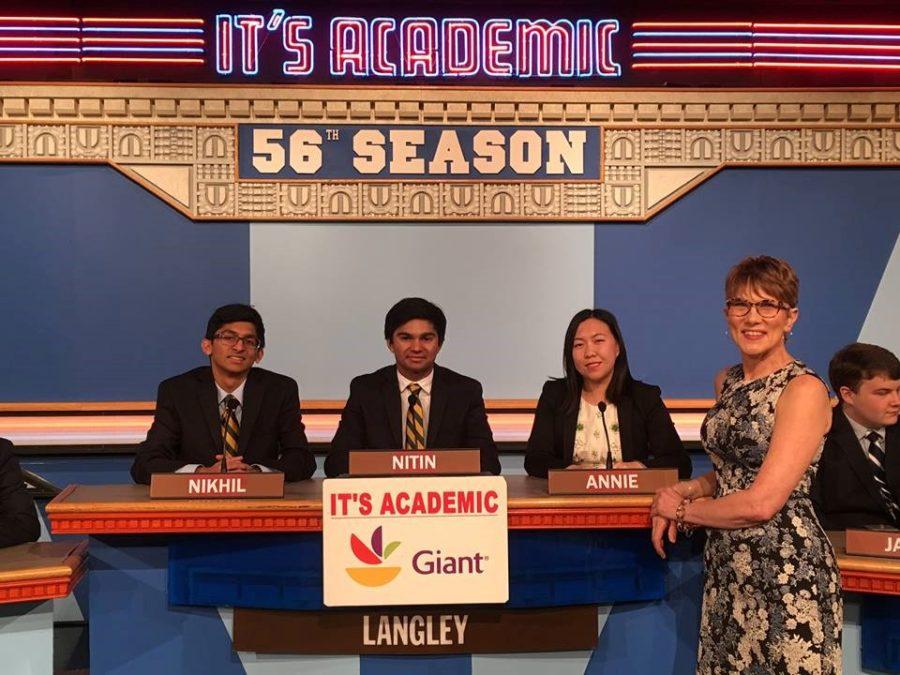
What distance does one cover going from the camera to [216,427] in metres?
2.95

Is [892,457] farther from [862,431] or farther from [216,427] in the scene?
[216,427]

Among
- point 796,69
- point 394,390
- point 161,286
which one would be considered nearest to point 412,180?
point 161,286

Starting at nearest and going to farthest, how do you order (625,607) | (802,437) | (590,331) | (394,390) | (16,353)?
1. (802,437)
2. (625,607)
3. (590,331)
4. (394,390)
5. (16,353)

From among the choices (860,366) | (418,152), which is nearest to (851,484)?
(860,366)

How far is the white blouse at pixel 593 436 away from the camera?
2.77m

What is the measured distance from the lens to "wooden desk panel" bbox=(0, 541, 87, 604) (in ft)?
6.74

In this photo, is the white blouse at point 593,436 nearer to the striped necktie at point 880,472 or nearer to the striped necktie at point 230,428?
the striped necktie at point 880,472

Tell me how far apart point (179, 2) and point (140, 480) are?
2315mm

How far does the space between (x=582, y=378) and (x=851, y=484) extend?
0.78 metres

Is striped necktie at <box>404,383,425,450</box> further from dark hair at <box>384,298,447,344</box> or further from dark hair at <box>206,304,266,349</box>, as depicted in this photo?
dark hair at <box>206,304,266,349</box>

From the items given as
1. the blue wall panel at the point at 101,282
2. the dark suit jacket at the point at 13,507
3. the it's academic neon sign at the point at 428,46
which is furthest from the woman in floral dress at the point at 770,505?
the blue wall panel at the point at 101,282

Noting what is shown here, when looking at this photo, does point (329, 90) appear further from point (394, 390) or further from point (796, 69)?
point (796, 69)

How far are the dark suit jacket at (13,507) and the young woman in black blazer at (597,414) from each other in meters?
1.33

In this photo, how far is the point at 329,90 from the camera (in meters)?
4.10
